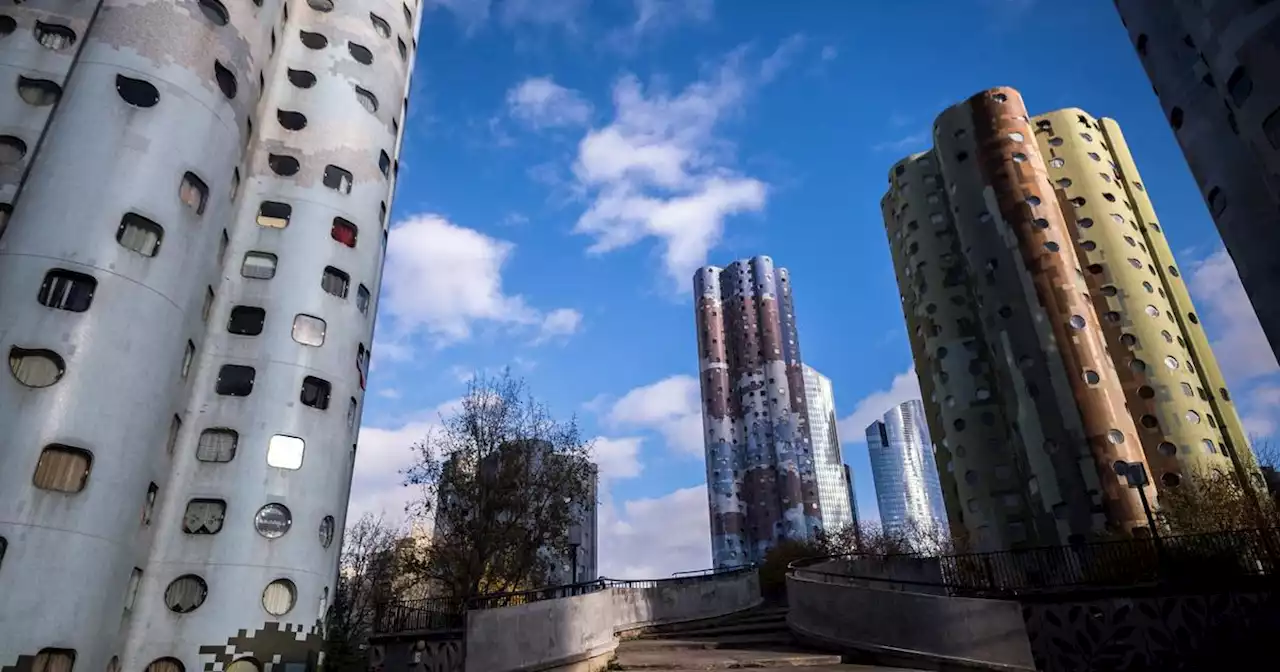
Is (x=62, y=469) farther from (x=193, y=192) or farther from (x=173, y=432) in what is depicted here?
(x=193, y=192)

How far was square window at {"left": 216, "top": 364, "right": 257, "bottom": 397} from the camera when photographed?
20125mm

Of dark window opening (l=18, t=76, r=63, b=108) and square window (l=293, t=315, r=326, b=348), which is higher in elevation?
dark window opening (l=18, t=76, r=63, b=108)

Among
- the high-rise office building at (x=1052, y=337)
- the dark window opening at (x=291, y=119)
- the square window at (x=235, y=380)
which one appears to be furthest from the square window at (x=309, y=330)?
the high-rise office building at (x=1052, y=337)

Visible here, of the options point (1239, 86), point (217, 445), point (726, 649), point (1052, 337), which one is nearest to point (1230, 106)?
point (1239, 86)

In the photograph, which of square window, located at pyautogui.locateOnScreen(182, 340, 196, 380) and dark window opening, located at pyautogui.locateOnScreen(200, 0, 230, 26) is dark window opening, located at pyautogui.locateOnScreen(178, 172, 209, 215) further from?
dark window opening, located at pyautogui.locateOnScreen(200, 0, 230, 26)

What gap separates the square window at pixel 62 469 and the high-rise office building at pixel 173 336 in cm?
5

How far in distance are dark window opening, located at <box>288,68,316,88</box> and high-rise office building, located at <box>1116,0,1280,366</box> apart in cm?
2793

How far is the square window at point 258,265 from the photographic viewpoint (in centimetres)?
2200

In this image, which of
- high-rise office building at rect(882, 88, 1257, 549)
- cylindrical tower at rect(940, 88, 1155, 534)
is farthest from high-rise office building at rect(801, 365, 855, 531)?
cylindrical tower at rect(940, 88, 1155, 534)

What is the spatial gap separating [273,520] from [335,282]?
317 inches

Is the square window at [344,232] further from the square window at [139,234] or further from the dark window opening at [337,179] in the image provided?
the square window at [139,234]

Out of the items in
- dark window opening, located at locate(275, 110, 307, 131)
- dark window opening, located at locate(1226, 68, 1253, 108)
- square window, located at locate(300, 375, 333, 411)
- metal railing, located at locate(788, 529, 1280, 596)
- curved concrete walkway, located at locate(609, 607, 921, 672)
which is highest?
dark window opening, located at locate(275, 110, 307, 131)

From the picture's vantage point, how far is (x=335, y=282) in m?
23.1

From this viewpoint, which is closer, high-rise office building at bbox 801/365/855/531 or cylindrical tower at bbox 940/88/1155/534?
cylindrical tower at bbox 940/88/1155/534
